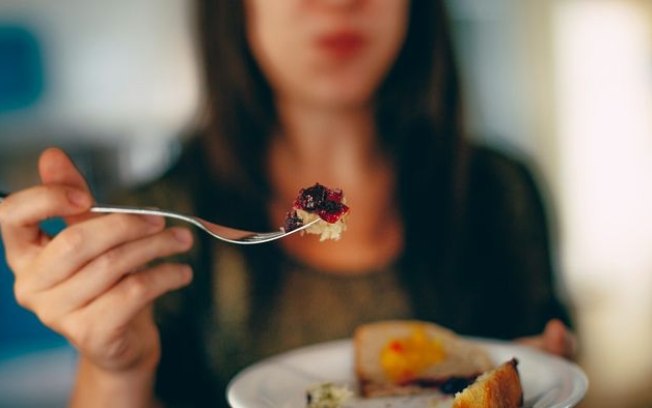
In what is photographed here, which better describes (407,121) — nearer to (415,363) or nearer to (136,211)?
(415,363)

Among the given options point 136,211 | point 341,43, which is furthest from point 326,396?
point 341,43

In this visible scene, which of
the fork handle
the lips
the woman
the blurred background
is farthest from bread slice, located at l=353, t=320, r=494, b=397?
the blurred background

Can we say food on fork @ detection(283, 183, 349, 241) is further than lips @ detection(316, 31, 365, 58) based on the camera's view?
No

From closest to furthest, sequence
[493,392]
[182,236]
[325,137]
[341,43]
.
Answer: [493,392]
[182,236]
[341,43]
[325,137]

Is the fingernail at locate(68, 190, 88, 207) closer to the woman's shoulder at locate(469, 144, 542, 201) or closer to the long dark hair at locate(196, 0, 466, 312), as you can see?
the long dark hair at locate(196, 0, 466, 312)

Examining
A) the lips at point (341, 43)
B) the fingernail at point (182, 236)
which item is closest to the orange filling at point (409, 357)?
the fingernail at point (182, 236)

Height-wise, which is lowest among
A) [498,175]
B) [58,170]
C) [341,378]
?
[341,378]

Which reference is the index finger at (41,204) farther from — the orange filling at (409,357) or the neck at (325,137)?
the neck at (325,137)
